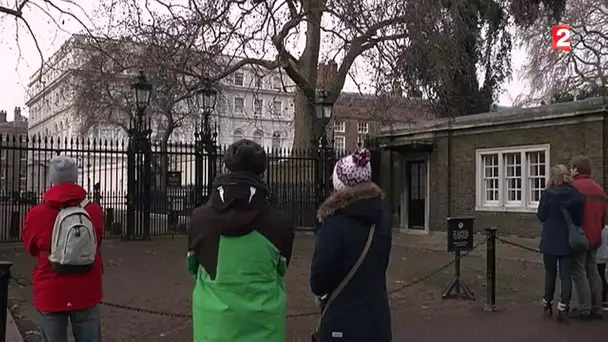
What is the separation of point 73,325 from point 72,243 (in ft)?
2.15

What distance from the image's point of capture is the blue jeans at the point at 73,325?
4.35 meters

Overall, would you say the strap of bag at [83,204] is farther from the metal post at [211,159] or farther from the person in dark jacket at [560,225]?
the metal post at [211,159]

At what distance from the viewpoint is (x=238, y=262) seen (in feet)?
10.2

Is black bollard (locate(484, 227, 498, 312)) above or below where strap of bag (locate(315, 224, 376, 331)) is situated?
below

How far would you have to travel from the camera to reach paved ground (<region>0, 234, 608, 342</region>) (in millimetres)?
6949

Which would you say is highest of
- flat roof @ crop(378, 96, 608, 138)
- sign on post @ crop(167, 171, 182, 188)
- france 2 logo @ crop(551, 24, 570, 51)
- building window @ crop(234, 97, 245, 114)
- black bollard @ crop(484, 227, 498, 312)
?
france 2 logo @ crop(551, 24, 570, 51)

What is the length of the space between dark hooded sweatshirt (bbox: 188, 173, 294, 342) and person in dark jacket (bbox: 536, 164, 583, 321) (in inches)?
201

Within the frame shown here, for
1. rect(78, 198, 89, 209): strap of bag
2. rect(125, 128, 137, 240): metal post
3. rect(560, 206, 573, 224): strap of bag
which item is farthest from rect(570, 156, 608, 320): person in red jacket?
rect(125, 128, 137, 240): metal post

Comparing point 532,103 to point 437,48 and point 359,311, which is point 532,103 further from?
point 359,311

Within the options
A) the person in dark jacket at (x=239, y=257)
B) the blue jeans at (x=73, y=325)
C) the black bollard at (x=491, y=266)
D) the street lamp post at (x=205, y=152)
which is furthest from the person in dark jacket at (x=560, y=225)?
the street lamp post at (x=205, y=152)

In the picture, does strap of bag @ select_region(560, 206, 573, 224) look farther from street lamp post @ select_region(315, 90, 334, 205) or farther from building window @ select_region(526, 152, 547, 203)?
street lamp post @ select_region(315, 90, 334, 205)

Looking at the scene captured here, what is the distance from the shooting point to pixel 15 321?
748 centimetres

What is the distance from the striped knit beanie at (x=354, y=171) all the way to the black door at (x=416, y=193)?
18468mm

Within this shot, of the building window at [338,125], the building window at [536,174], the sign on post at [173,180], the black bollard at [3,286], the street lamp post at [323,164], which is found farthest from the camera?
the building window at [338,125]
